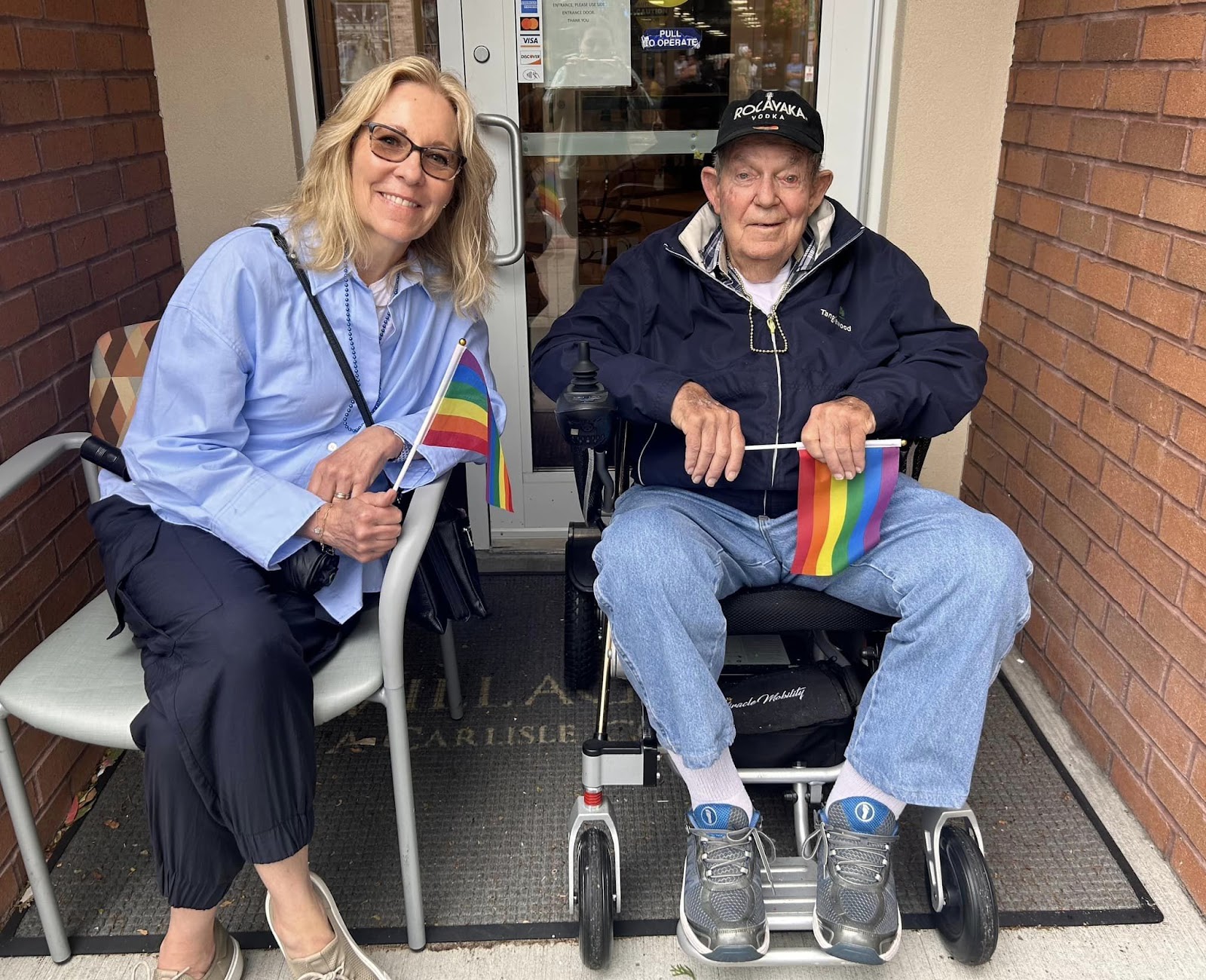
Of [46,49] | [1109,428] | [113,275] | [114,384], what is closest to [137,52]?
[46,49]

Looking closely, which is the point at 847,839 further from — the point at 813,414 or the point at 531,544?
the point at 531,544

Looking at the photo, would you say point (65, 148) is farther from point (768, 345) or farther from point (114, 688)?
point (768, 345)

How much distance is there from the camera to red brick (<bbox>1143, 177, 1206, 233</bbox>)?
1.99m

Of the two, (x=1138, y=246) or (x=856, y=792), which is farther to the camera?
(x=1138, y=246)

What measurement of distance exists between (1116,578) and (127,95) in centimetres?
264

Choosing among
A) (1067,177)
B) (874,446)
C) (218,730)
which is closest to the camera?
(218,730)

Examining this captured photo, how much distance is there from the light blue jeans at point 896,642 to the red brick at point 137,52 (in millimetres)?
1880

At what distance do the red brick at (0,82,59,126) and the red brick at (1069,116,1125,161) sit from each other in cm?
227

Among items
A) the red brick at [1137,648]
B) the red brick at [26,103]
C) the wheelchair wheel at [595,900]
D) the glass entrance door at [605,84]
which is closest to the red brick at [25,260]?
the red brick at [26,103]

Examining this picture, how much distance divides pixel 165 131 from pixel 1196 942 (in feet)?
10.1

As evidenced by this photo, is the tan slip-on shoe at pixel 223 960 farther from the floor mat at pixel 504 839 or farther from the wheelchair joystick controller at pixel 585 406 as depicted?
the wheelchair joystick controller at pixel 585 406

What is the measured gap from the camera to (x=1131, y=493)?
227cm

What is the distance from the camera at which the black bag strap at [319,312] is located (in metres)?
1.94

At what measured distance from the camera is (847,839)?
180 cm
